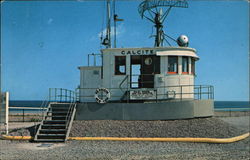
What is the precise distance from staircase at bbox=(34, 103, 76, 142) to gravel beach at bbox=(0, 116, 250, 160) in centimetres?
38

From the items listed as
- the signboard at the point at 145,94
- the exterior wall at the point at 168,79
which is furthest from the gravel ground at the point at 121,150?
the exterior wall at the point at 168,79

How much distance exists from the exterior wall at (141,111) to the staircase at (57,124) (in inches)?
28.1

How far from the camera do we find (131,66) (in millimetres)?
12648

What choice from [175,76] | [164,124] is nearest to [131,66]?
[175,76]

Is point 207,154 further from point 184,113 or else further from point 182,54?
point 182,54

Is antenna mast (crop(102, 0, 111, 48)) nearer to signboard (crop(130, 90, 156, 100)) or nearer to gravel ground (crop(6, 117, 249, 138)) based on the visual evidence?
signboard (crop(130, 90, 156, 100))

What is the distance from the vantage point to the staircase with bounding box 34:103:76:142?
10.6 metres

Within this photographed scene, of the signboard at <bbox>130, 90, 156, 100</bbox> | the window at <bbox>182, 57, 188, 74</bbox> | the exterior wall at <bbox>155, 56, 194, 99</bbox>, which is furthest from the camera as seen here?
the window at <bbox>182, 57, 188, 74</bbox>

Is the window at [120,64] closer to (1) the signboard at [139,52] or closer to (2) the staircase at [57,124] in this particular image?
(1) the signboard at [139,52]

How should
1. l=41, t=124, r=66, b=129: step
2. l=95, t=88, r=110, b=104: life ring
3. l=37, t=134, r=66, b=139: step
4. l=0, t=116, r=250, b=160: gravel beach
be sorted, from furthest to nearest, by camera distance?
l=95, t=88, r=110, b=104: life ring
l=41, t=124, r=66, b=129: step
l=37, t=134, r=66, b=139: step
l=0, t=116, r=250, b=160: gravel beach

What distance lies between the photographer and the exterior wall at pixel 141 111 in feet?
37.5

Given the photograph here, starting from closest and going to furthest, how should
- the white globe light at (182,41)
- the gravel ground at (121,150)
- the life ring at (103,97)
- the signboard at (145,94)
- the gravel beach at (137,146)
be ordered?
the gravel ground at (121,150)
the gravel beach at (137,146)
the life ring at (103,97)
the signboard at (145,94)
the white globe light at (182,41)

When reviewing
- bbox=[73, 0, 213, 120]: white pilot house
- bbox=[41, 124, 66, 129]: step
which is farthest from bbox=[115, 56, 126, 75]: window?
bbox=[41, 124, 66, 129]: step

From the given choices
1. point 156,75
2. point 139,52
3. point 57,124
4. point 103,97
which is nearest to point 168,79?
point 156,75
